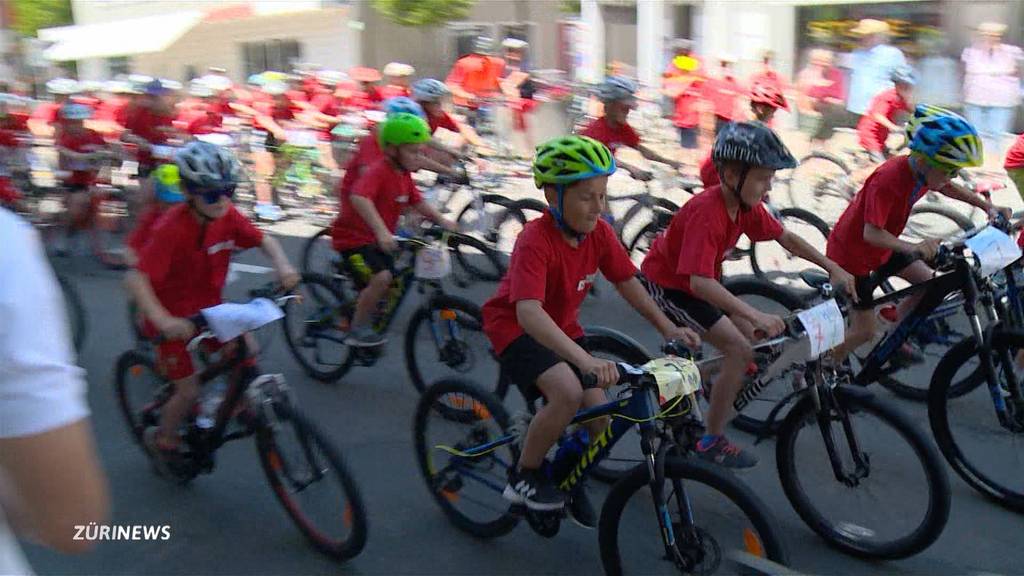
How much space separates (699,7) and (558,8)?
6366 mm

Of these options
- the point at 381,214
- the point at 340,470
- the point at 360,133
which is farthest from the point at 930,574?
the point at 360,133

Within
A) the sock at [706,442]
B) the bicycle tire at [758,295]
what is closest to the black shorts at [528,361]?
the sock at [706,442]

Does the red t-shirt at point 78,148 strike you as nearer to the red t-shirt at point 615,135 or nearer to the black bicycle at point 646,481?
the red t-shirt at point 615,135

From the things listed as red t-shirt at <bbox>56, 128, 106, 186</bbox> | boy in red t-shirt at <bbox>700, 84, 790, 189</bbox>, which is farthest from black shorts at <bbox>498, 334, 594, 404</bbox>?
red t-shirt at <bbox>56, 128, 106, 186</bbox>

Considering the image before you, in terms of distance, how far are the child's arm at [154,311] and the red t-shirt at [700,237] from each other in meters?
2.13

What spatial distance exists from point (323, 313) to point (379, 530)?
2187 mm

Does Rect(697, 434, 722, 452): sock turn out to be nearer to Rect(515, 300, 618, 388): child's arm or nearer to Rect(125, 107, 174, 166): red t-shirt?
Rect(515, 300, 618, 388): child's arm

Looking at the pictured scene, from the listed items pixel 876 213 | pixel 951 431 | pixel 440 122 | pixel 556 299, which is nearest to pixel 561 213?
pixel 556 299

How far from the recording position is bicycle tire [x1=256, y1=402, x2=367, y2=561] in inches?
153

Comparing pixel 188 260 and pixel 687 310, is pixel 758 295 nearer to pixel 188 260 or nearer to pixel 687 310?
pixel 687 310

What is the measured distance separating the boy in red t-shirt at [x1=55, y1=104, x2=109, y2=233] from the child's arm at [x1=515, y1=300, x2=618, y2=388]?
7.00 meters

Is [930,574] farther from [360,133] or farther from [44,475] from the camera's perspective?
[360,133]

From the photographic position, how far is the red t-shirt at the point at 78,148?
935 cm

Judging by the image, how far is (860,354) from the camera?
5.38m
